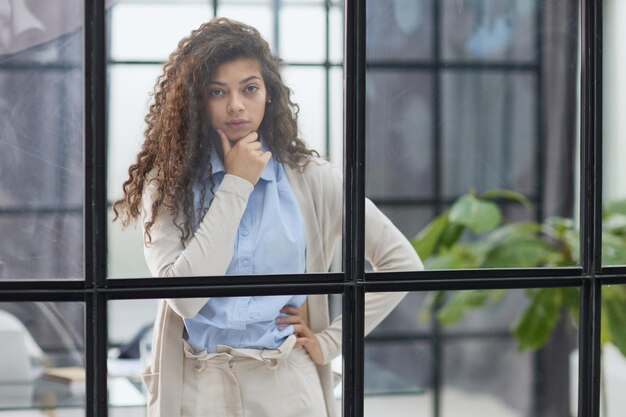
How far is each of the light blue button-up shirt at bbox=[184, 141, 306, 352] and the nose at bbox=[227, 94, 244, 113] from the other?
0.32 feet

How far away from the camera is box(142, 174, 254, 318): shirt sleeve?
194 centimetres

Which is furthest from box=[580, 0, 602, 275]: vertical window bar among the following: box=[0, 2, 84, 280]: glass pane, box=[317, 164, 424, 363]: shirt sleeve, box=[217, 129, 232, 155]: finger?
box=[0, 2, 84, 280]: glass pane

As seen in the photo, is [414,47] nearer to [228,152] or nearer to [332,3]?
[332,3]

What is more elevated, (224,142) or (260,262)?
(224,142)

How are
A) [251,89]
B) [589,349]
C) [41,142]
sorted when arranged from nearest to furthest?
1. [41,142]
2. [251,89]
3. [589,349]

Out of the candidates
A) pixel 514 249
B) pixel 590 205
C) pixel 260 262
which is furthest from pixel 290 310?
pixel 590 205

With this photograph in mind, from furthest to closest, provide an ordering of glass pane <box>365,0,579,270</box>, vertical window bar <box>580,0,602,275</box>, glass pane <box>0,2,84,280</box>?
1. vertical window bar <box>580,0,602,275</box>
2. glass pane <box>365,0,579,270</box>
3. glass pane <box>0,2,84,280</box>

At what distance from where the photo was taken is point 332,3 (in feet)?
6.66

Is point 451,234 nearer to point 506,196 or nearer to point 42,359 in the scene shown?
point 506,196

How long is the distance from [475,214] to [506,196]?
98mm

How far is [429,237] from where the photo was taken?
2105mm

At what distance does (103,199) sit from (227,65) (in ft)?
1.39

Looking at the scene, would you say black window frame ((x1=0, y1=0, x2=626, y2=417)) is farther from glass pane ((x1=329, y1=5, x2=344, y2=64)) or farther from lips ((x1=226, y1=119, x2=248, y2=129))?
lips ((x1=226, y1=119, x2=248, y2=129))

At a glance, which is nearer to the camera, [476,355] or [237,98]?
[237,98]
